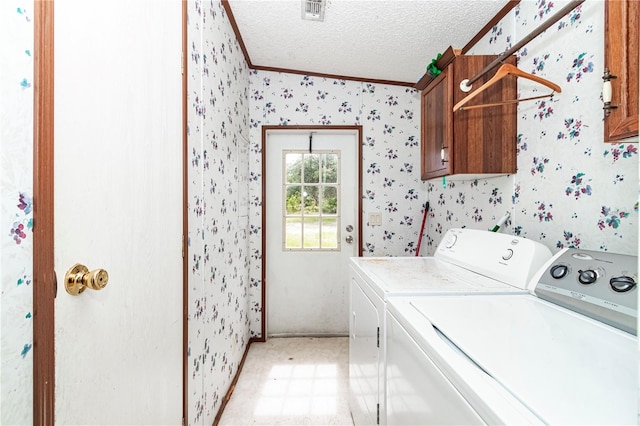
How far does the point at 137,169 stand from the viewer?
2.78 feet

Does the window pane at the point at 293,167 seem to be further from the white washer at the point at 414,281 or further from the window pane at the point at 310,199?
the white washer at the point at 414,281

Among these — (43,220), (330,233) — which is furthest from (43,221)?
(330,233)

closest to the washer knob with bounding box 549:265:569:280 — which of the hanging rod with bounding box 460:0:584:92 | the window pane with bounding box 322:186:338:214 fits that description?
the hanging rod with bounding box 460:0:584:92

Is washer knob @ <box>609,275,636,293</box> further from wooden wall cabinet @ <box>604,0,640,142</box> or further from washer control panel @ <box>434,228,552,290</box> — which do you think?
wooden wall cabinet @ <box>604,0,640,142</box>

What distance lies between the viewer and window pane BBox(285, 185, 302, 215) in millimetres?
2645

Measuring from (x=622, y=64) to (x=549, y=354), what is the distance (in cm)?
73

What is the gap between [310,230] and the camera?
266 cm

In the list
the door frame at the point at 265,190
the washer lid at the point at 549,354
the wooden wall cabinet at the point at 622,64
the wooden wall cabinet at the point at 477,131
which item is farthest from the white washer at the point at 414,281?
the door frame at the point at 265,190

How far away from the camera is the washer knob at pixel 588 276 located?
862 mm

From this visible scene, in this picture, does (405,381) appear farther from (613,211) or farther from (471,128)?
(471,128)

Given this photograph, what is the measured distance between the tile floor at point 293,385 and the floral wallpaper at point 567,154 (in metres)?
1.55

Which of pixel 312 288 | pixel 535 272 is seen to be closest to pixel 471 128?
pixel 535 272

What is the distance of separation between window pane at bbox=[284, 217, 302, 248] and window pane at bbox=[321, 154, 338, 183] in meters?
0.49

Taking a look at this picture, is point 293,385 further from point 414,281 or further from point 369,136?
point 369,136
